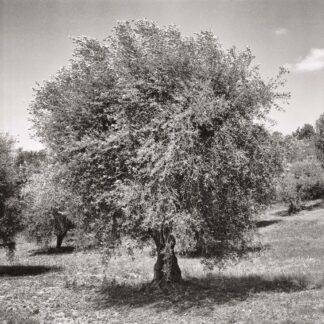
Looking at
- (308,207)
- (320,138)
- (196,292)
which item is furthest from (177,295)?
(320,138)

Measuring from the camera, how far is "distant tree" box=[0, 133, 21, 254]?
28953mm

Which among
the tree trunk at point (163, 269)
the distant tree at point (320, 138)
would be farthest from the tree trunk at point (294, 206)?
the tree trunk at point (163, 269)

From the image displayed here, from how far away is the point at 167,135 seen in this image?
15.9m

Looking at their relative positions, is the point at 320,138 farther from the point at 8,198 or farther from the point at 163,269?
the point at 163,269

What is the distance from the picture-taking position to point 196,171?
1512 centimetres

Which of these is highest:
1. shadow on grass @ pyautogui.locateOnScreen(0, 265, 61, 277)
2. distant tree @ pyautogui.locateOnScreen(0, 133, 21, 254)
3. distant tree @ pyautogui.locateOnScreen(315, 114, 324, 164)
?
distant tree @ pyautogui.locateOnScreen(315, 114, 324, 164)

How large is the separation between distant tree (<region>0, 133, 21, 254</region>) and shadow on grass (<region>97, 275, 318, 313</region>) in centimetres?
1063

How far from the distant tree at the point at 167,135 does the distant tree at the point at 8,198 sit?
1235cm

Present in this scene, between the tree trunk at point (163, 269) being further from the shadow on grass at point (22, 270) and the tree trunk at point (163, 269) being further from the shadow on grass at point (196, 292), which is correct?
the shadow on grass at point (22, 270)

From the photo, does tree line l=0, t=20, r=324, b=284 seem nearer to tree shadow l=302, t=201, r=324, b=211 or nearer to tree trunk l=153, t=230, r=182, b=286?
tree trunk l=153, t=230, r=182, b=286

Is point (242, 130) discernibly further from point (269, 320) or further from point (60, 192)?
point (60, 192)

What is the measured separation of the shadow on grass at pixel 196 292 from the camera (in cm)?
1717

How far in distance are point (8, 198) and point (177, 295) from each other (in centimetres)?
1641

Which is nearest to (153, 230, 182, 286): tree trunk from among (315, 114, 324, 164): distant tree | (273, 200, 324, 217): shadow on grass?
(273, 200, 324, 217): shadow on grass
